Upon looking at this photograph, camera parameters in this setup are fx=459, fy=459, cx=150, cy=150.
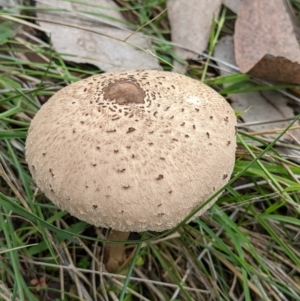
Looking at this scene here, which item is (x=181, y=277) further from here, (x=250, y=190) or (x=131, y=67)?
(x=131, y=67)

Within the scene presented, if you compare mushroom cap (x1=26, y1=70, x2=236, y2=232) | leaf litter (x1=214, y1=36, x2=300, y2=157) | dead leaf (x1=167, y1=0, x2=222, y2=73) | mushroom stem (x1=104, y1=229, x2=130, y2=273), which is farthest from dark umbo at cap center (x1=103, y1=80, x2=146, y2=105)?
dead leaf (x1=167, y1=0, x2=222, y2=73)

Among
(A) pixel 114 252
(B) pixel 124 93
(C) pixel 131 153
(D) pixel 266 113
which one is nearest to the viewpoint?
(C) pixel 131 153

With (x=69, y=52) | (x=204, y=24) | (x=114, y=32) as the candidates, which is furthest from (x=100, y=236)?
(x=204, y=24)

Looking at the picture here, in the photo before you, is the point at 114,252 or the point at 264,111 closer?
the point at 114,252

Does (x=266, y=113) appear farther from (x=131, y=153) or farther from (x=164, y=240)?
(x=131, y=153)

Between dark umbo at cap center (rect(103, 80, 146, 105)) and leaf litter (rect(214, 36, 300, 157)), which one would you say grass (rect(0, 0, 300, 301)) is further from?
dark umbo at cap center (rect(103, 80, 146, 105))

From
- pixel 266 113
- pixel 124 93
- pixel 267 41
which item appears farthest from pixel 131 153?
pixel 267 41

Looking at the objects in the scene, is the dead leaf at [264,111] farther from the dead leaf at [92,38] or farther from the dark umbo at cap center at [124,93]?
the dark umbo at cap center at [124,93]

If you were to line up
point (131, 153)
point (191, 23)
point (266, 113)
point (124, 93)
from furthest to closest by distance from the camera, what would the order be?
point (191, 23)
point (266, 113)
point (124, 93)
point (131, 153)

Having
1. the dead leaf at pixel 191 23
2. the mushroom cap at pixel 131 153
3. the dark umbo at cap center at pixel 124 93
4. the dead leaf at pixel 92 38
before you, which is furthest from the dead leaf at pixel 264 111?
the dark umbo at cap center at pixel 124 93
